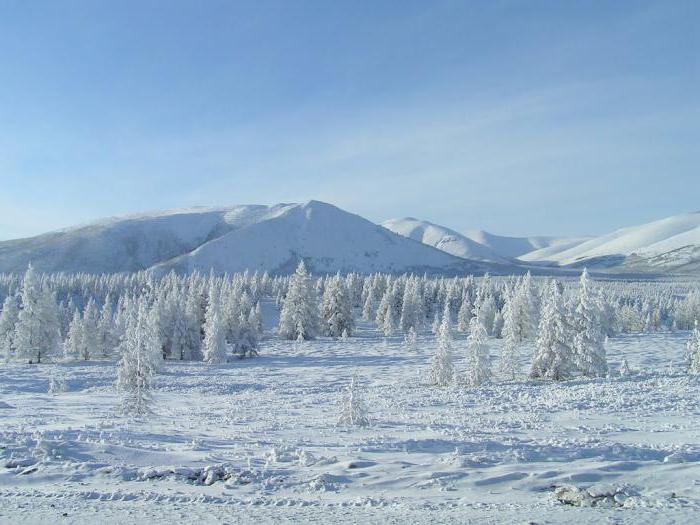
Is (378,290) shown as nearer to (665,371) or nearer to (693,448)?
(665,371)

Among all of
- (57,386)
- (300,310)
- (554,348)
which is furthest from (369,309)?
(57,386)

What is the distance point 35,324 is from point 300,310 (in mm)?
34147

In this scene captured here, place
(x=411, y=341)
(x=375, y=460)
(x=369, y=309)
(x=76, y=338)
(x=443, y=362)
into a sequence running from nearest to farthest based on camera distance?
1. (x=375, y=460)
2. (x=443, y=362)
3. (x=76, y=338)
4. (x=411, y=341)
5. (x=369, y=309)

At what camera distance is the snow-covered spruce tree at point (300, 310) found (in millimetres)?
76438

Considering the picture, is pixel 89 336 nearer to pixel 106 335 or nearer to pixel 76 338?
pixel 76 338

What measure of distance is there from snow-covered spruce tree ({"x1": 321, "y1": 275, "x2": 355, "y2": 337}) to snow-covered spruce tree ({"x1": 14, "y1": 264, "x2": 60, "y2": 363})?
38044 millimetres

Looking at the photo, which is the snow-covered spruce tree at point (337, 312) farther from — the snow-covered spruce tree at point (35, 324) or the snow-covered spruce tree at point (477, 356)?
the snow-covered spruce tree at point (477, 356)

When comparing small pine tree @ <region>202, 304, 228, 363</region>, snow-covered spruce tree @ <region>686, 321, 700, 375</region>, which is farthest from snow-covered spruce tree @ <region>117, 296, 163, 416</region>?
snow-covered spruce tree @ <region>686, 321, 700, 375</region>

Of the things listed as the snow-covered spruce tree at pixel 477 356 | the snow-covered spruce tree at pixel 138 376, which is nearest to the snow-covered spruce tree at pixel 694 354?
the snow-covered spruce tree at pixel 477 356

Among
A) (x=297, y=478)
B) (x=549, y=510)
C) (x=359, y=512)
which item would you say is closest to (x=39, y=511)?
(x=297, y=478)

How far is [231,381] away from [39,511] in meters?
33.5

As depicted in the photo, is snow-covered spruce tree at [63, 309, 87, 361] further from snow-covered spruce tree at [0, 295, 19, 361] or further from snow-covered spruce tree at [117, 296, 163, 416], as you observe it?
snow-covered spruce tree at [117, 296, 163, 416]

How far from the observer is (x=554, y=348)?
3866 cm

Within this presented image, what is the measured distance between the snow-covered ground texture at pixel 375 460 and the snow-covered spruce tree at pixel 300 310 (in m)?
44.0
